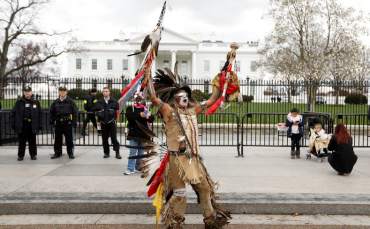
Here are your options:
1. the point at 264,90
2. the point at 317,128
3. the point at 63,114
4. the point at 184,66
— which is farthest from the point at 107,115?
the point at 184,66

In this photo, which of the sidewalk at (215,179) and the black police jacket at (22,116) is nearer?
the sidewalk at (215,179)

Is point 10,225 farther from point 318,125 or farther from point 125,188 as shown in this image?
point 318,125

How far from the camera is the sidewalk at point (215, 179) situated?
6.20 metres

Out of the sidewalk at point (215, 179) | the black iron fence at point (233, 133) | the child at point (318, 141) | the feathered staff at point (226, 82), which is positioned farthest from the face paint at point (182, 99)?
the child at point (318, 141)

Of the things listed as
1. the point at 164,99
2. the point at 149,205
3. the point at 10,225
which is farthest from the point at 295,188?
the point at 10,225

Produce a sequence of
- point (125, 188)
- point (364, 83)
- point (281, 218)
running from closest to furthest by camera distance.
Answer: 1. point (281, 218)
2. point (125, 188)
3. point (364, 83)

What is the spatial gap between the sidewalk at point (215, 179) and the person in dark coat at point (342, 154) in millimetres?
220

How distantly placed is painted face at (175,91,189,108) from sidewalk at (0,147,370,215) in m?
1.64

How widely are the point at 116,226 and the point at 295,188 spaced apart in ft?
10.2

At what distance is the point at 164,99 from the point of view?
5469 mm

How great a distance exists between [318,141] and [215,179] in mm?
3474

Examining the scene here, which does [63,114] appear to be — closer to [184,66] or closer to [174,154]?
[174,154]

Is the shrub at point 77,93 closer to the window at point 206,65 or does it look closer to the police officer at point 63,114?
the police officer at point 63,114

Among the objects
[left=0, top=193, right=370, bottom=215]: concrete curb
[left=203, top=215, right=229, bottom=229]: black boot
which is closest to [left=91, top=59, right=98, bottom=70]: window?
[left=0, top=193, right=370, bottom=215]: concrete curb
